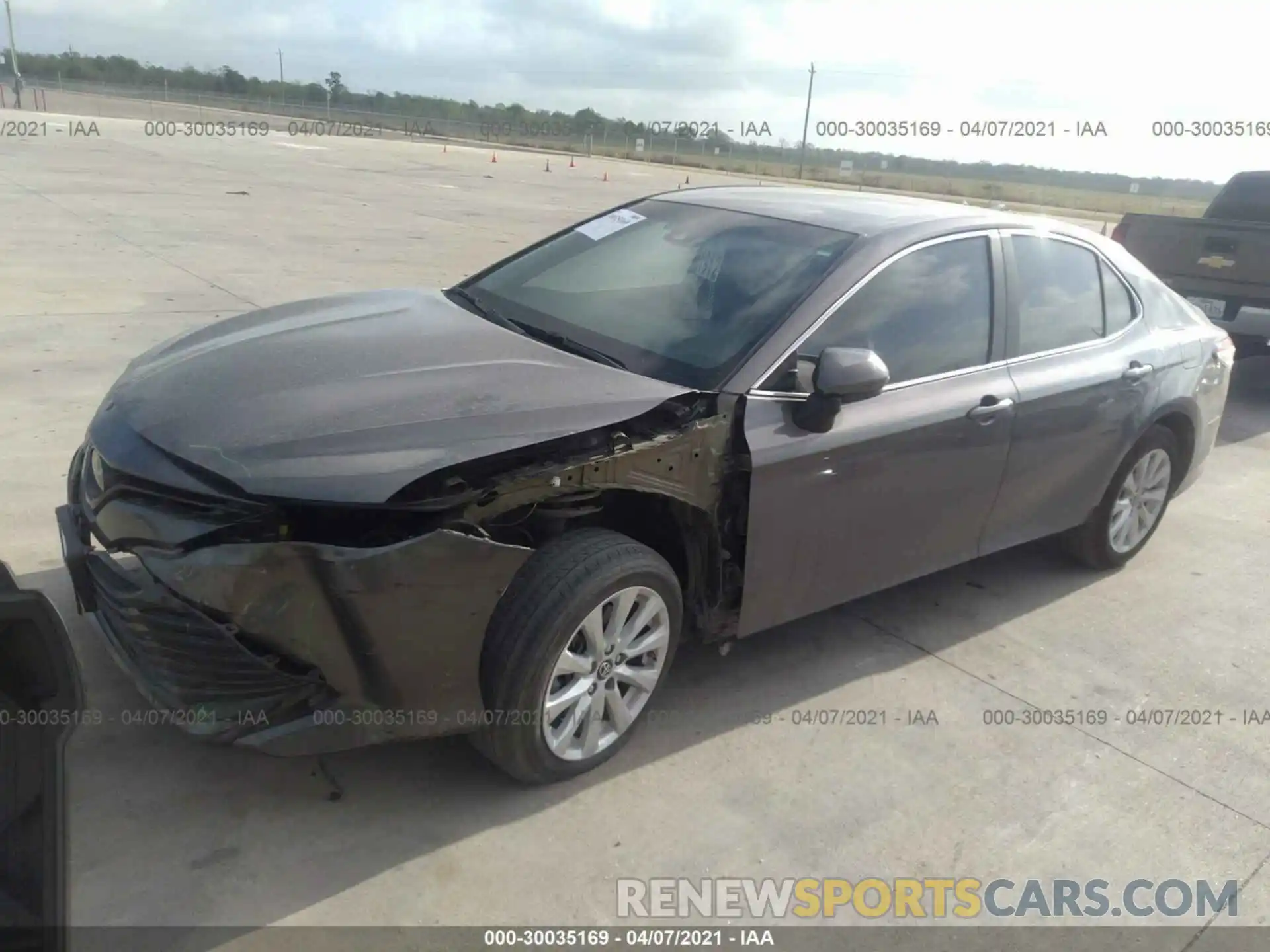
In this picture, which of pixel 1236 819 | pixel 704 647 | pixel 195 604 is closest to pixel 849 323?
pixel 704 647

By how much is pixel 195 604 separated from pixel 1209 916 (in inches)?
114

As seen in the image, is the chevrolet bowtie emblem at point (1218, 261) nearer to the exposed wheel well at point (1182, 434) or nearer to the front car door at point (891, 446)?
the exposed wheel well at point (1182, 434)

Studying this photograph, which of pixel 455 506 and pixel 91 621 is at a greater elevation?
pixel 455 506

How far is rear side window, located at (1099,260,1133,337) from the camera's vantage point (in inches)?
178

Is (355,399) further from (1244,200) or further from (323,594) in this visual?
(1244,200)

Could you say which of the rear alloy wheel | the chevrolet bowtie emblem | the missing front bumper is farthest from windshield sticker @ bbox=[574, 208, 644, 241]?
the chevrolet bowtie emblem

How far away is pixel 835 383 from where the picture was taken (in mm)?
3160

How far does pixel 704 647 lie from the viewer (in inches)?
155

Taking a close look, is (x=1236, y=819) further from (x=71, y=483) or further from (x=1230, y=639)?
(x=71, y=483)

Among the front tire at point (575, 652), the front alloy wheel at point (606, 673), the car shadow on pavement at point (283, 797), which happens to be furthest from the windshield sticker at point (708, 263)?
the car shadow on pavement at point (283, 797)

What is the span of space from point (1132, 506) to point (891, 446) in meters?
2.05

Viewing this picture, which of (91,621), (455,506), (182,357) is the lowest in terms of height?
(91,621)

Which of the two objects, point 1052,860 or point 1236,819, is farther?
point 1236,819

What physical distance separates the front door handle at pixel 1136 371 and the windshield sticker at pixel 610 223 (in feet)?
7.38
